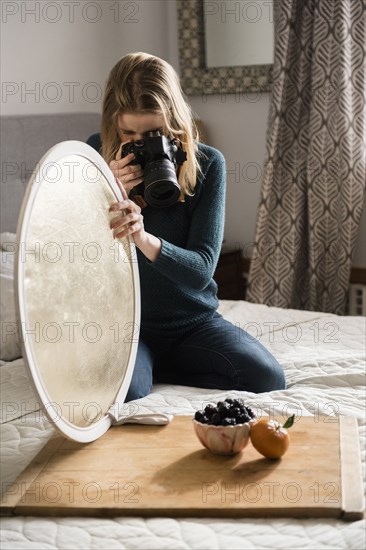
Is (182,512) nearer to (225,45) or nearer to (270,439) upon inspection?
(270,439)

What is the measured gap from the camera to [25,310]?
48.2 inches

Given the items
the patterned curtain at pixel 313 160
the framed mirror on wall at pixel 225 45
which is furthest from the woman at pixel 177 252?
the framed mirror on wall at pixel 225 45

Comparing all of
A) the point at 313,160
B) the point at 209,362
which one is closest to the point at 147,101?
the point at 209,362

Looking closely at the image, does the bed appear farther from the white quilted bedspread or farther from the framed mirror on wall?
the framed mirror on wall

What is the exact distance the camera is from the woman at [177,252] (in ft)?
5.95

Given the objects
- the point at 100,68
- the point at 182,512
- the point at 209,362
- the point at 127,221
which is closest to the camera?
the point at 182,512

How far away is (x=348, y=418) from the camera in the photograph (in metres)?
1.54

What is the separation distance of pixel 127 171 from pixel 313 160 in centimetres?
151

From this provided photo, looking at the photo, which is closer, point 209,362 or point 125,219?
point 125,219

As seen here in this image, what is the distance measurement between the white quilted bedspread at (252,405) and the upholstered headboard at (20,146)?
0.69 m

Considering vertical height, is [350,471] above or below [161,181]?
below

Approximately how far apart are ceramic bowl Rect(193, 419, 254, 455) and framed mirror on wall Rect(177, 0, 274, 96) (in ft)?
7.29

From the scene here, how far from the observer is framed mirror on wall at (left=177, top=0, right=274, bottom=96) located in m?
3.32

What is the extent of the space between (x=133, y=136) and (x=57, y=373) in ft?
2.32
